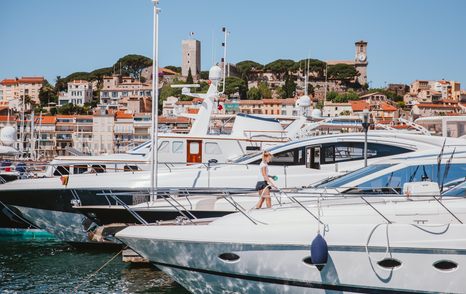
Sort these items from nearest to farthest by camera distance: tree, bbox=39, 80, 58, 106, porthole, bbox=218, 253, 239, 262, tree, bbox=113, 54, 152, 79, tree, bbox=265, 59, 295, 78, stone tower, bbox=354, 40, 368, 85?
1. porthole, bbox=218, 253, 239, 262
2. tree, bbox=39, 80, 58, 106
3. tree, bbox=265, 59, 295, 78
4. tree, bbox=113, 54, 152, 79
5. stone tower, bbox=354, 40, 368, 85

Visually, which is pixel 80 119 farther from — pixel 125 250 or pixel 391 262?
pixel 391 262

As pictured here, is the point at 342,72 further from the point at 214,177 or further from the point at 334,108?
the point at 214,177

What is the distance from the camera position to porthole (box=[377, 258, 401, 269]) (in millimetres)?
7918

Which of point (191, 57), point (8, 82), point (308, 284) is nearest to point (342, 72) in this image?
point (191, 57)

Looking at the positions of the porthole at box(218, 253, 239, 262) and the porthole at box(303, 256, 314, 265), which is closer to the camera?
the porthole at box(303, 256, 314, 265)

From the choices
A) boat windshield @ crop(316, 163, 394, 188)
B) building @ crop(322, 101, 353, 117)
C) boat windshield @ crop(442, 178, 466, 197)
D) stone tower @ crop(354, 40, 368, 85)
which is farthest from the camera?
stone tower @ crop(354, 40, 368, 85)

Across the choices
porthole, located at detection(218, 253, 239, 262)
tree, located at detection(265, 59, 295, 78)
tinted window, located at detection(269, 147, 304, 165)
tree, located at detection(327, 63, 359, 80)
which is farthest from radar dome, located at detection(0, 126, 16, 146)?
tree, located at detection(327, 63, 359, 80)

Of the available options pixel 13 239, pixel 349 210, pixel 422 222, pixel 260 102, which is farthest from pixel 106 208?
pixel 260 102

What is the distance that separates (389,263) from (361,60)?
6725 inches

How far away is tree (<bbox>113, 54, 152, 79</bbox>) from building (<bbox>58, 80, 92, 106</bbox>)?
25775 mm

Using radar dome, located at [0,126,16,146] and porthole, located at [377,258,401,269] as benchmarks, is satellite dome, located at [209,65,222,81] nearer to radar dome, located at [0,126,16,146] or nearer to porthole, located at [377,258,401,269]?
radar dome, located at [0,126,16,146]

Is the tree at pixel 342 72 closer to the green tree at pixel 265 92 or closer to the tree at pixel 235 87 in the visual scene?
the green tree at pixel 265 92

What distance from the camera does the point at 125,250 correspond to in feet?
45.5

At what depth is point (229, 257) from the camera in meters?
8.63
